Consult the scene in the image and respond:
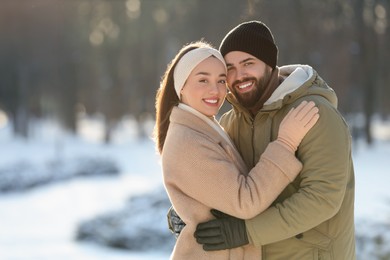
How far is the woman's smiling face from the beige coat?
0.22 ft

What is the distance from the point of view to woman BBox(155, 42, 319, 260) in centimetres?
316

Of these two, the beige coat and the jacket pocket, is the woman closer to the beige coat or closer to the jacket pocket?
the beige coat

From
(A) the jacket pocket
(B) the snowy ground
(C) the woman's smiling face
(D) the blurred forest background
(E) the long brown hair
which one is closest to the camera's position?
(A) the jacket pocket

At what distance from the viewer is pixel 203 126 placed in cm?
338

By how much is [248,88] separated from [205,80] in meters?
0.24

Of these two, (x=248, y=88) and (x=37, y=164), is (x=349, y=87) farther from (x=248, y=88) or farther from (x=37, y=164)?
(x=248, y=88)

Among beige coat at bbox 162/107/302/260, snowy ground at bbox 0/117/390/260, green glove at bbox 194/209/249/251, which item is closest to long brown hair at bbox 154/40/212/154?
beige coat at bbox 162/107/302/260

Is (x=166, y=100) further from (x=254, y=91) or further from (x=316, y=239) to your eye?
(x=316, y=239)

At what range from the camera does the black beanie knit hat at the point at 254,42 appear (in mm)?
3418

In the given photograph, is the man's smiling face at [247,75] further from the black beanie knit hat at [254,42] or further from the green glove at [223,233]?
the green glove at [223,233]

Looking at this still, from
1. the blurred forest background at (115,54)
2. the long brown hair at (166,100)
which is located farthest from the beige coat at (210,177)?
the blurred forest background at (115,54)

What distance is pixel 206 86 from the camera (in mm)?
3379

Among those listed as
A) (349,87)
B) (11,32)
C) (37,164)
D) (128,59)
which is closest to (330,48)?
(349,87)

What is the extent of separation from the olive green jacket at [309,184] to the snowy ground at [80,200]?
2.85 meters
